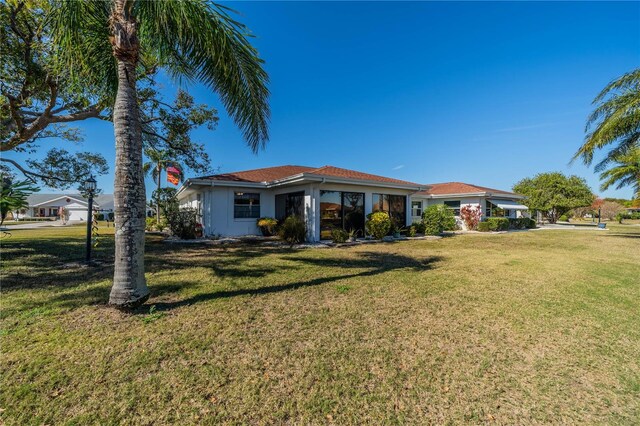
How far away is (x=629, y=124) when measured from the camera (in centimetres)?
1345

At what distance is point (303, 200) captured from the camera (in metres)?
15.3

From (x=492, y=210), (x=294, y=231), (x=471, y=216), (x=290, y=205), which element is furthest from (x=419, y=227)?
(x=492, y=210)

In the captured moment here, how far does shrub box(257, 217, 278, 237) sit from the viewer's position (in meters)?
17.0

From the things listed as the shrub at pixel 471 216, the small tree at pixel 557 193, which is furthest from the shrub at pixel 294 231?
the small tree at pixel 557 193

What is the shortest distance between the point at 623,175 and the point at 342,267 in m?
25.8

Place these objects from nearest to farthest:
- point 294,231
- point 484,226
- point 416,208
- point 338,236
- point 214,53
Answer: point 214,53 < point 294,231 < point 338,236 < point 484,226 < point 416,208

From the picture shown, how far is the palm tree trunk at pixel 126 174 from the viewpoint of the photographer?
15.0 ft

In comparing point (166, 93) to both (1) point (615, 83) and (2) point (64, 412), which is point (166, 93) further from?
(1) point (615, 83)

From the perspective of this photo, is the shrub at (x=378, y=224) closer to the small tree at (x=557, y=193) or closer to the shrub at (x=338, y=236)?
the shrub at (x=338, y=236)

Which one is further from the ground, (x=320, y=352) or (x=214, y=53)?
(x=214, y=53)

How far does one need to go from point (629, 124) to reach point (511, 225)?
15597 mm

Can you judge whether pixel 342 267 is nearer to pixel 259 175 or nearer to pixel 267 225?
pixel 267 225

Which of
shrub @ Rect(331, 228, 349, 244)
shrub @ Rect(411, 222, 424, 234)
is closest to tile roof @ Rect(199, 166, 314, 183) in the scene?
shrub @ Rect(331, 228, 349, 244)

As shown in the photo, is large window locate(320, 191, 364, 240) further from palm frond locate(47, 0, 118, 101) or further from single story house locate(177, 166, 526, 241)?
palm frond locate(47, 0, 118, 101)
